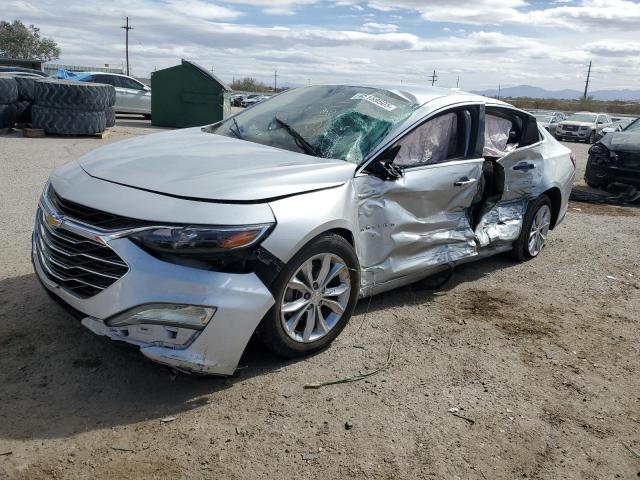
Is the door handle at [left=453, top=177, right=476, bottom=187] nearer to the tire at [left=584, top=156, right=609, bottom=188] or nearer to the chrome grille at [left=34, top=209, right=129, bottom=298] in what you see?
the chrome grille at [left=34, top=209, right=129, bottom=298]

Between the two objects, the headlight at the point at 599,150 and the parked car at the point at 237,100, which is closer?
the headlight at the point at 599,150

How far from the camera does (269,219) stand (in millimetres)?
3100

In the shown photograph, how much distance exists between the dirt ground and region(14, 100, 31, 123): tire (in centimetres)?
1127

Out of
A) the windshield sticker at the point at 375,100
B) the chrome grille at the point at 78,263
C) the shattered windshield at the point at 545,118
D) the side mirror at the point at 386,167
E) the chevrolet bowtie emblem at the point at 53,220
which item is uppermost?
the windshield sticker at the point at 375,100

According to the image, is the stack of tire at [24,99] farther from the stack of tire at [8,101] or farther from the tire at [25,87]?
the stack of tire at [8,101]

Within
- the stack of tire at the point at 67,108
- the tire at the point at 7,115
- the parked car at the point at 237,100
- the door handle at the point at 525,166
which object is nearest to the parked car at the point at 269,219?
the door handle at the point at 525,166

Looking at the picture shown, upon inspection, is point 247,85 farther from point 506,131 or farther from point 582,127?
point 506,131

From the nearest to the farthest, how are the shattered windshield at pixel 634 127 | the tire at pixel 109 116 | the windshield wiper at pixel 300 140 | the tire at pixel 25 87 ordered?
the windshield wiper at pixel 300 140 → the shattered windshield at pixel 634 127 → the tire at pixel 25 87 → the tire at pixel 109 116

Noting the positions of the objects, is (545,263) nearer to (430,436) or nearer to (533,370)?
(533,370)

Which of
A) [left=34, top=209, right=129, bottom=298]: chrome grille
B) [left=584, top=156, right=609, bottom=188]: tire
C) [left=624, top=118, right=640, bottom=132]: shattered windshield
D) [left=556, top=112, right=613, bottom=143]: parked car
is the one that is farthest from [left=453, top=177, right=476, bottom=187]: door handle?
[left=556, top=112, right=613, bottom=143]: parked car

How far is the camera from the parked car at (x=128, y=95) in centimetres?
2070

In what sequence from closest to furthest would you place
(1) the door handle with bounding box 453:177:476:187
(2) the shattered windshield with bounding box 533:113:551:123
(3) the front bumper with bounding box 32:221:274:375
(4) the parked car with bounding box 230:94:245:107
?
(3) the front bumper with bounding box 32:221:274:375 < (1) the door handle with bounding box 453:177:476:187 < (2) the shattered windshield with bounding box 533:113:551:123 < (4) the parked car with bounding box 230:94:245:107

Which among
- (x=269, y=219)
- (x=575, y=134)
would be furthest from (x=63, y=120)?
(x=575, y=134)

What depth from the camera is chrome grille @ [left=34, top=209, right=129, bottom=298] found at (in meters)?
2.91
